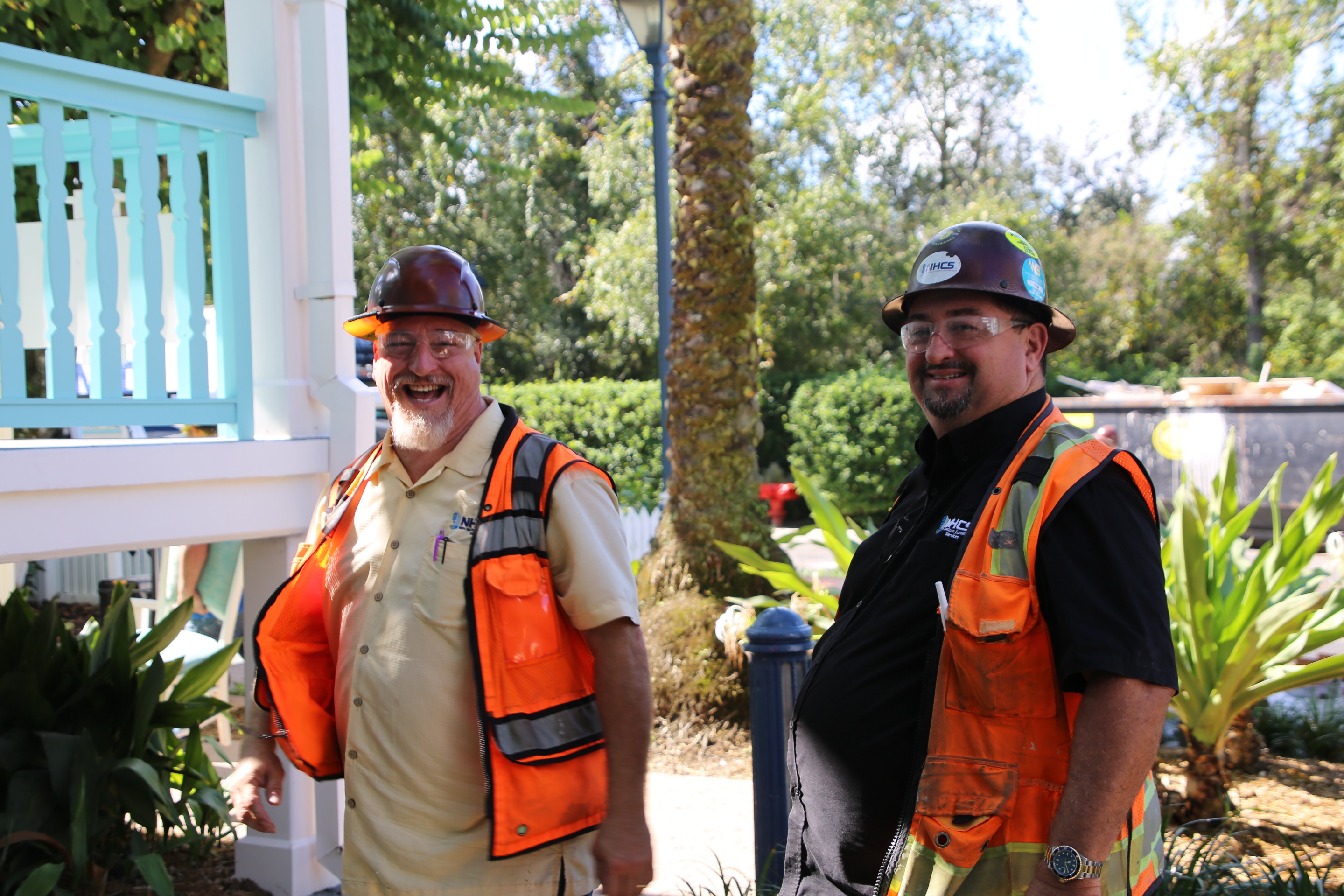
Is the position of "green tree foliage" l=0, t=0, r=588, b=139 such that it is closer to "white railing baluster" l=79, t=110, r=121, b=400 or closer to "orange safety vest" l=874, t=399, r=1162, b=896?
"white railing baluster" l=79, t=110, r=121, b=400

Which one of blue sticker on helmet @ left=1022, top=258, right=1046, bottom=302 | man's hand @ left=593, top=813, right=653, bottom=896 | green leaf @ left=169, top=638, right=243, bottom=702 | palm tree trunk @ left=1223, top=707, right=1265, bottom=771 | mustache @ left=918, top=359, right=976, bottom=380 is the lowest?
palm tree trunk @ left=1223, top=707, right=1265, bottom=771

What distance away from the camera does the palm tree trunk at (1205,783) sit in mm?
4484

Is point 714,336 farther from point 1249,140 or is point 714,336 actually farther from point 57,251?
point 1249,140

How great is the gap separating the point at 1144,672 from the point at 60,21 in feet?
21.3

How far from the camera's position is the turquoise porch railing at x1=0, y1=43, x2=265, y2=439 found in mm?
3771

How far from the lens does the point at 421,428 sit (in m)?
2.50

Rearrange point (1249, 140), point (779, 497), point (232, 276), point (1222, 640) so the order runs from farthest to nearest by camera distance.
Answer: point (1249, 140), point (779, 497), point (1222, 640), point (232, 276)

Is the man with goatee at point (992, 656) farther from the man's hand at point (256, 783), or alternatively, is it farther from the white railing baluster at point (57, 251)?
the white railing baluster at point (57, 251)

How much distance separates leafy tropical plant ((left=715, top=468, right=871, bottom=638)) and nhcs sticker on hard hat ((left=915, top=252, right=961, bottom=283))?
2.88 meters

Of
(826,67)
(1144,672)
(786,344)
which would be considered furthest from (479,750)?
(826,67)

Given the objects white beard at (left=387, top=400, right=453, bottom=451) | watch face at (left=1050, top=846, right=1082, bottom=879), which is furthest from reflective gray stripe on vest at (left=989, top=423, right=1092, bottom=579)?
white beard at (left=387, top=400, right=453, bottom=451)

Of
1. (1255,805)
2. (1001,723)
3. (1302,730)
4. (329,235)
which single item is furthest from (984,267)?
(1302,730)

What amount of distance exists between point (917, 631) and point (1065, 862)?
1.59ft

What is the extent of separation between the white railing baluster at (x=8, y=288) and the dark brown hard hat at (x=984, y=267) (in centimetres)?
307
